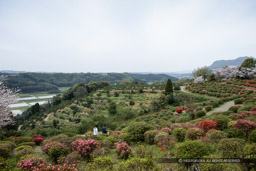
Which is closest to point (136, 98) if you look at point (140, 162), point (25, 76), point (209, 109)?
point (209, 109)

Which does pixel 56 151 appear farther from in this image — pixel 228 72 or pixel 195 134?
pixel 228 72

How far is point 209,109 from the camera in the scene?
1748 centimetres

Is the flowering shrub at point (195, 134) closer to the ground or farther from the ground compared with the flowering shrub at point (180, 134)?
farther from the ground

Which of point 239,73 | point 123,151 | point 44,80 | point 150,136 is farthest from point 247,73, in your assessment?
point 44,80

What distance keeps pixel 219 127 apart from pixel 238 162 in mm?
4700

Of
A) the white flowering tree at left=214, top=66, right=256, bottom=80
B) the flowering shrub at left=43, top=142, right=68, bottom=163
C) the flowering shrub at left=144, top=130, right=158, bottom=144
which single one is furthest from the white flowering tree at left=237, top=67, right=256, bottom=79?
the flowering shrub at left=43, top=142, right=68, bottom=163

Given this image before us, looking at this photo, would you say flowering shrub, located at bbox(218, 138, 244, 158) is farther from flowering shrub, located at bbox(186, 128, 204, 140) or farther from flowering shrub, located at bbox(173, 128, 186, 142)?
flowering shrub, located at bbox(173, 128, 186, 142)

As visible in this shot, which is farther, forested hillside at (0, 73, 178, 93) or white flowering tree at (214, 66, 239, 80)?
forested hillside at (0, 73, 178, 93)

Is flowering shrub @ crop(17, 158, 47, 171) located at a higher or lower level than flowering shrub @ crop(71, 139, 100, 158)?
higher

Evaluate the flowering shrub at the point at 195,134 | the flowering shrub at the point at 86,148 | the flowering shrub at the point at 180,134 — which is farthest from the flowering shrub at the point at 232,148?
the flowering shrub at the point at 86,148

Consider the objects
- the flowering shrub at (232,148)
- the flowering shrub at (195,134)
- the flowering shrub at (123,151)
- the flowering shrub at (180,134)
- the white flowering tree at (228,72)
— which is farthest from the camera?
the white flowering tree at (228,72)

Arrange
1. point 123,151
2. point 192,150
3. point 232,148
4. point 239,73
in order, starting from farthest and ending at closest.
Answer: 1. point 239,73
2. point 123,151
3. point 192,150
4. point 232,148

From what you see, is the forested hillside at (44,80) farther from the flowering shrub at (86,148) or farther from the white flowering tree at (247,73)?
the flowering shrub at (86,148)

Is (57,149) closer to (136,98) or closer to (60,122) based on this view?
(60,122)
